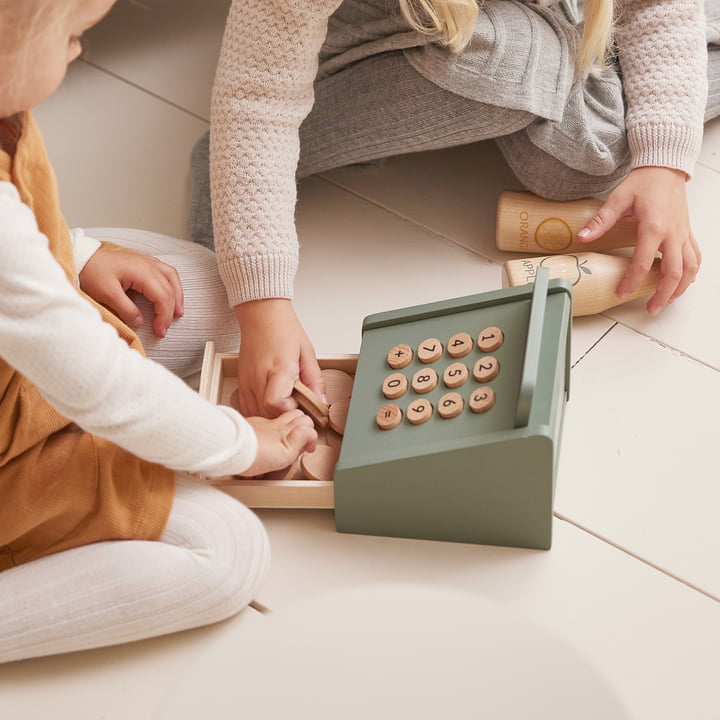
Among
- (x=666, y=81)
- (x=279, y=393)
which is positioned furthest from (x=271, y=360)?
(x=666, y=81)

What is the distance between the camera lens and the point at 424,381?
0.89 m

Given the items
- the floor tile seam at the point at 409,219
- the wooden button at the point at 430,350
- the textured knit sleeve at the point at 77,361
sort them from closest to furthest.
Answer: the textured knit sleeve at the point at 77,361 → the wooden button at the point at 430,350 → the floor tile seam at the point at 409,219

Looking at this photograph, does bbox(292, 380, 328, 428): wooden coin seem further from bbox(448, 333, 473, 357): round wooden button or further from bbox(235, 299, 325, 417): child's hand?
bbox(448, 333, 473, 357): round wooden button

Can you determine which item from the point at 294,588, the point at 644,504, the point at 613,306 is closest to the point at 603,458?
the point at 644,504

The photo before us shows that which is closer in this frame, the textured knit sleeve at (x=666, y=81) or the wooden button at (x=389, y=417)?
the wooden button at (x=389, y=417)

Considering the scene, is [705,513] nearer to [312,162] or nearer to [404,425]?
[404,425]

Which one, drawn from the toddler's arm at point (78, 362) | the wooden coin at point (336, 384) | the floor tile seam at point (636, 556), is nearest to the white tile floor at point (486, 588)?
the floor tile seam at point (636, 556)

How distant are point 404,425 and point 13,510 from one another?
0.35 metres

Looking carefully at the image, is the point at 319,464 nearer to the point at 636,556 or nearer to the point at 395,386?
the point at 395,386

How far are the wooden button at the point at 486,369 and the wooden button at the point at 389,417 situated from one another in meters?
0.08

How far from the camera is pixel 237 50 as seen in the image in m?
1.00

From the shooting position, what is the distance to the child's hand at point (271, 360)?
0.92m

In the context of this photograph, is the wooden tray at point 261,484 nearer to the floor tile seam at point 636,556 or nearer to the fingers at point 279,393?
the fingers at point 279,393

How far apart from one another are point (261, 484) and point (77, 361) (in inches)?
10.9
